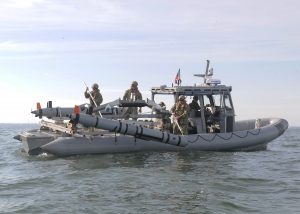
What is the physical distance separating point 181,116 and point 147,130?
1.82 metres

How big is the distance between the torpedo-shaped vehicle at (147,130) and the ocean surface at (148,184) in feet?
1.47

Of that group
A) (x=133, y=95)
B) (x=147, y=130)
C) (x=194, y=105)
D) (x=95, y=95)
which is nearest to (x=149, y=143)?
(x=147, y=130)

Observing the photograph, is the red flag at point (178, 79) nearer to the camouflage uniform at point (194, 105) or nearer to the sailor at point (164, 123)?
the camouflage uniform at point (194, 105)

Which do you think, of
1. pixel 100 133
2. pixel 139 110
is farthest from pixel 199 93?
pixel 100 133

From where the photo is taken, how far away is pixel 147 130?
13.9 metres

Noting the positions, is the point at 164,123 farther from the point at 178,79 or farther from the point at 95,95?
the point at 95,95

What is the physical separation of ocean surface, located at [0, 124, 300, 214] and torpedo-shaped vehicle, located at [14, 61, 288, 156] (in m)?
0.45

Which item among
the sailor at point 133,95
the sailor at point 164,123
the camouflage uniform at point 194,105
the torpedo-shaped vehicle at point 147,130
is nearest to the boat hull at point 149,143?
the torpedo-shaped vehicle at point 147,130

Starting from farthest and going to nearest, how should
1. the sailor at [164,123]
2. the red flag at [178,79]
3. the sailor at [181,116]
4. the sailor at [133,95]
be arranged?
the sailor at [133,95] < the red flag at [178,79] < the sailor at [164,123] < the sailor at [181,116]

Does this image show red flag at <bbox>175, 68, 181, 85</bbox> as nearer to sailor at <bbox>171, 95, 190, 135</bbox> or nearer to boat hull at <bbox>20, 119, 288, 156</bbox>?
sailor at <bbox>171, 95, 190, 135</bbox>

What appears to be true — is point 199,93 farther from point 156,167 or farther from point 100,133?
point 156,167

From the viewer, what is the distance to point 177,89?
53.5 feet

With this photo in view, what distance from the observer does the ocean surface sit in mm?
7852

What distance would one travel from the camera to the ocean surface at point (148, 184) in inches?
309
